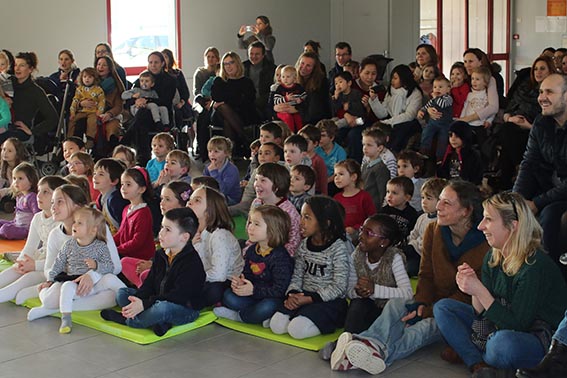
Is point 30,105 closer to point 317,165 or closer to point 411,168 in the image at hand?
point 317,165

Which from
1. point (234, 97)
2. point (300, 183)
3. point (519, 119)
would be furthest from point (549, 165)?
point (234, 97)

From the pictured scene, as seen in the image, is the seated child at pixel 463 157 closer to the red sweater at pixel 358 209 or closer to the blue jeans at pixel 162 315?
the red sweater at pixel 358 209

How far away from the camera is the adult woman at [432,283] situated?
466cm

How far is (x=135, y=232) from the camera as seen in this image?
634 cm

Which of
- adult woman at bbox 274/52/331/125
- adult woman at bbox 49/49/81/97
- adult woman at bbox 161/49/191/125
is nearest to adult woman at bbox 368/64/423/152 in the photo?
adult woman at bbox 274/52/331/125

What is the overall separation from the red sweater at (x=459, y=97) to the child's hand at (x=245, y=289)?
4.22m

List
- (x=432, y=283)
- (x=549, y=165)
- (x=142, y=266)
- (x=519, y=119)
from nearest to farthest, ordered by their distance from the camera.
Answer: (x=432, y=283) → (x=549, y=165) → (x=142, y=266) → (x=519, y=119)

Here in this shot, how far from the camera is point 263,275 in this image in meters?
5.42

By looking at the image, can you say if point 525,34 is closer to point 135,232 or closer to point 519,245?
point 135,232

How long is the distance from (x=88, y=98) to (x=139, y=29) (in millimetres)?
2903

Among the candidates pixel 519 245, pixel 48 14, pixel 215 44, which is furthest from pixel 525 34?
pixel 519 245

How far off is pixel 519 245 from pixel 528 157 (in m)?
1.63

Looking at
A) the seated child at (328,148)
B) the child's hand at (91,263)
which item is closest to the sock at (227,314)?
the child's hand at (91,263)

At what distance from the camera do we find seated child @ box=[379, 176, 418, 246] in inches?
259
